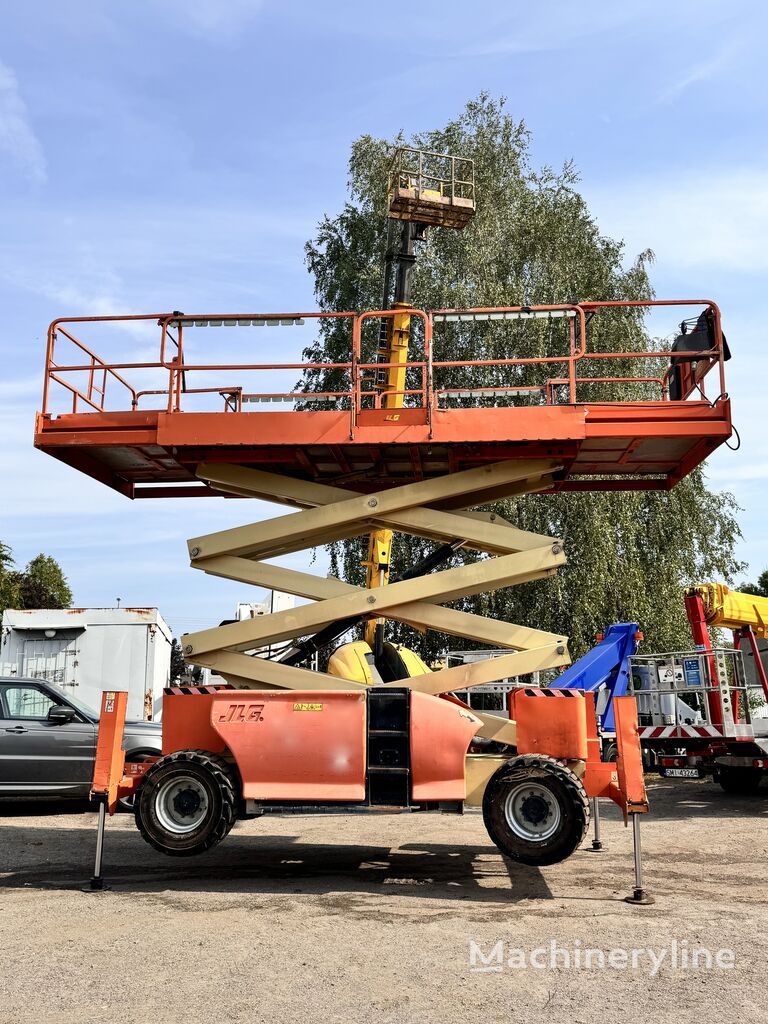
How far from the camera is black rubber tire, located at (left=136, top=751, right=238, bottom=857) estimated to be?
7.97m

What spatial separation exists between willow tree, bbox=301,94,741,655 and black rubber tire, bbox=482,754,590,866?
14344 mm

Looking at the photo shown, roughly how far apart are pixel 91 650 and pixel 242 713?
11046 mm

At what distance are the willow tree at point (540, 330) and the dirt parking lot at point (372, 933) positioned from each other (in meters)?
12.0

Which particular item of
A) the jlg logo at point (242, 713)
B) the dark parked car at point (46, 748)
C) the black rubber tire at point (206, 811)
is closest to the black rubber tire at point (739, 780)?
the dark parked car at point (46, 748)

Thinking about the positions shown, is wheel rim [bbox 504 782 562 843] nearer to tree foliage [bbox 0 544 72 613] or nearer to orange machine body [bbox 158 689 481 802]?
orange machine body [bbox 158 689 481 802]

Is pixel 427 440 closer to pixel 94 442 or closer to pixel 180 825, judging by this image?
pixel 94 442

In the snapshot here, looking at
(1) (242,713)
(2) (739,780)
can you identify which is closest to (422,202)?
(2) (739,780)

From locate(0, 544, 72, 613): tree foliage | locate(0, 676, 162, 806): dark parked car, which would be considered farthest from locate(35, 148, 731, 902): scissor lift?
locate(0, 544, 72, 613): tree foliage

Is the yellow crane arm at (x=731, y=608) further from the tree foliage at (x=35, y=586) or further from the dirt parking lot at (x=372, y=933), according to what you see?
the tree foliage at (x=35, y=586)

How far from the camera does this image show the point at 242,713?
8133 mm

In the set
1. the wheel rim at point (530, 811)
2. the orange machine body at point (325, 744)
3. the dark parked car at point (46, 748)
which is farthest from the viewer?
the dark parked car at point (46, 748)

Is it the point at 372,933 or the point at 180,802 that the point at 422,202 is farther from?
the point at 372,933

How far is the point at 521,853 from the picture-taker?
757 cm

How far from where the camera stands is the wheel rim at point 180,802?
8039mm
